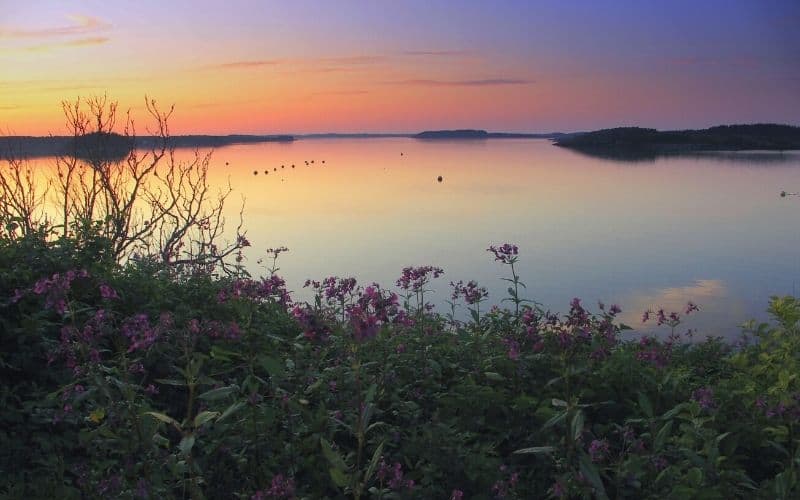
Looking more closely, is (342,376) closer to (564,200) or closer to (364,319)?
(364,319)

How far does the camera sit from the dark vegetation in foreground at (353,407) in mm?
3049

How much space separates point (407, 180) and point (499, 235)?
30.3m

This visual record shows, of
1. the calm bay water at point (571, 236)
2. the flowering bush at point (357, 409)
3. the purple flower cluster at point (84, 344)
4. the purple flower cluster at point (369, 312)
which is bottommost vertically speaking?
the calm bay water at point (571, 236)

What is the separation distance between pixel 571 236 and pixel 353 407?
22.9 metres

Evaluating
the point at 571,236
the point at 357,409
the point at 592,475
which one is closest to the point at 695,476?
the point at 592,475

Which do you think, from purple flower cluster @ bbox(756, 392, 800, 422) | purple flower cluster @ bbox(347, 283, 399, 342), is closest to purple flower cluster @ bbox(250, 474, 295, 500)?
purple flower cluster @ bbox(347, 283, 399, 342)

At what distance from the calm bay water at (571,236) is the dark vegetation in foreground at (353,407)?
7873 mm

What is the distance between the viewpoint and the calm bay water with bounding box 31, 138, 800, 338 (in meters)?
16.5

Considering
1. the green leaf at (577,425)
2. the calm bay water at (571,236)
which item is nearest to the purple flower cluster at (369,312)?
the green leaf at (577,425)

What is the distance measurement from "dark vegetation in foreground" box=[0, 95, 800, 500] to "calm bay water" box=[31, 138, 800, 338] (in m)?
7.87

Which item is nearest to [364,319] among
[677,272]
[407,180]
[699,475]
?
[699,475]

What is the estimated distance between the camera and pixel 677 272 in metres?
19.0

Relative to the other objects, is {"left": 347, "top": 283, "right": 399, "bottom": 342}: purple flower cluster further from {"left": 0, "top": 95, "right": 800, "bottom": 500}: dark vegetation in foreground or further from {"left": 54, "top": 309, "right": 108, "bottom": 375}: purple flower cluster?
{"left": 54, "top": 309, "right": 108, "bottom": 375}: purple flower cluster

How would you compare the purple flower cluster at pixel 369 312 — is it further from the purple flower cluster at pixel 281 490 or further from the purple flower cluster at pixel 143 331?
the purple flower cluster at pixel 143 331
